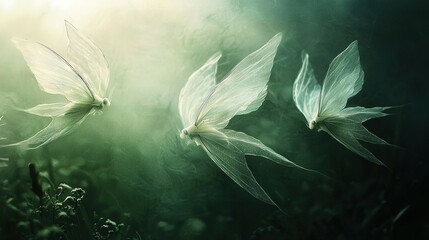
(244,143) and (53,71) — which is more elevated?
(53,71)

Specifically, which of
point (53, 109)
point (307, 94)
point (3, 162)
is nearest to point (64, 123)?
point (53, 109)

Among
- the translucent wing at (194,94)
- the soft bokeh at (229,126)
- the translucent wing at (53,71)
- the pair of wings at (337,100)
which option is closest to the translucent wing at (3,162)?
the soft bokeh at (229,126)

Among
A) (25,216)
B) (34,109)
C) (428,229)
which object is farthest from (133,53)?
(428,229)

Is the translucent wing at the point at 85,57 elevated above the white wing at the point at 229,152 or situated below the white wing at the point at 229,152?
above

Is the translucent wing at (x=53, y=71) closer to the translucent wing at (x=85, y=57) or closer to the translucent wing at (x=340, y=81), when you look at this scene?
the translucent wing at (x=85, y=57)

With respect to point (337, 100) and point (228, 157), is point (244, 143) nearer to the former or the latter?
point (228, 157)

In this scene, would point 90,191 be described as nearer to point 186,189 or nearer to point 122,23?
point 186,189

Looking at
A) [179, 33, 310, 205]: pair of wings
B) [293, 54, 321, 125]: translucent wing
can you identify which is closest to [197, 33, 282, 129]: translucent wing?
[179, 33, 310, 205]: pair of wings
